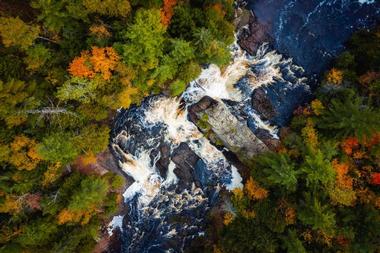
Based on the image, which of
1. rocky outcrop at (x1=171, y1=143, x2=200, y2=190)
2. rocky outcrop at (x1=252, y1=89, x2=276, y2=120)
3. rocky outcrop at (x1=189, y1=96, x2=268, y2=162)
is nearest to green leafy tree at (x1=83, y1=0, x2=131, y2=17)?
rocky outcrop at (x1=189, y1=96, x2=268, y2=162)

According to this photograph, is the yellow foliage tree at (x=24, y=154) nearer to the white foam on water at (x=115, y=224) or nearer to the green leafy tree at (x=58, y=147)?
the green leafy tree at (x=58, y=147)

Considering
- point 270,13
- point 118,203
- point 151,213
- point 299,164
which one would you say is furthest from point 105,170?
point 270,13

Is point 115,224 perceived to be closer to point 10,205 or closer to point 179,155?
point 179,155

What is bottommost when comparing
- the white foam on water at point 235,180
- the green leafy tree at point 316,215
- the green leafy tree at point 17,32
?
the green leafy tree at point 316,215

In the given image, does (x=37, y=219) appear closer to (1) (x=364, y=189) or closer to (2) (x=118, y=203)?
(2) (x=118, y=203)

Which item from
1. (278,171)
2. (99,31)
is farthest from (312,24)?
(99,31)

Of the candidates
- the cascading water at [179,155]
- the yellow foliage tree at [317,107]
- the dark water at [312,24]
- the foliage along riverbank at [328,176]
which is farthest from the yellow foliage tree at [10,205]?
the dark water at [312,24]

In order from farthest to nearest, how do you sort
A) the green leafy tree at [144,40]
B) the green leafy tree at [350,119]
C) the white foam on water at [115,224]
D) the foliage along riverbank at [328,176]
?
the white foam on water at [115,224], the foliage along riverbank at [328,176], the green leafy tree at [350,119], the green leafy tree at [144,40]

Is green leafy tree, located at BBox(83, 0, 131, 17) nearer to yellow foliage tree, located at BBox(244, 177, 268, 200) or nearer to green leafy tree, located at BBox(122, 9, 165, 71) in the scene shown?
green leafy tree, located at BBox(122, 9, 165, 71)
